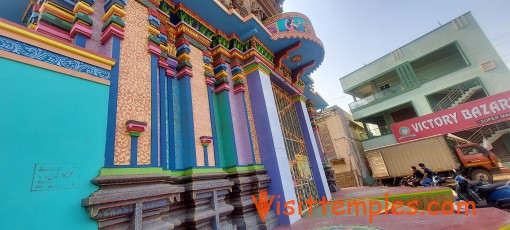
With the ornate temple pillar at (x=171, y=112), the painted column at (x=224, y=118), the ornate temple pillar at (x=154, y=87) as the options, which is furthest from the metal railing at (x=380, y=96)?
the ornate temple pillar at (x=154, y=87)

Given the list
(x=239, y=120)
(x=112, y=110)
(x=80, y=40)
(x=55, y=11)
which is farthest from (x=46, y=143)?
(x=239, y=120)

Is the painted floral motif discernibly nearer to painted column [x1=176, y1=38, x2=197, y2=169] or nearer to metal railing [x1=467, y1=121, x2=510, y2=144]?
painted column [x1=176, y1=38, x2=197, y2=169]

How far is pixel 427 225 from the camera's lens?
3041 millimetres

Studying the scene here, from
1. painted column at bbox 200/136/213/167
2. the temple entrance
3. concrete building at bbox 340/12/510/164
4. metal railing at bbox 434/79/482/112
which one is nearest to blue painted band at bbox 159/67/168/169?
painted column at bbox 200/136/213/167

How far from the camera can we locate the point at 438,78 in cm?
1557

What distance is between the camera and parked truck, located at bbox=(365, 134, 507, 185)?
11211 mm

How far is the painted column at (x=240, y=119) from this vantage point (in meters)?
4.30

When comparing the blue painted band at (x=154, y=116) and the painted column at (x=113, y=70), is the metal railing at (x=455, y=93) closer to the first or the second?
the blue painted band at (x=154, y=116)

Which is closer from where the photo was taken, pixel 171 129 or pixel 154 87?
pixel 154 87

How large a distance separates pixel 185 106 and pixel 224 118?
0.96 metres

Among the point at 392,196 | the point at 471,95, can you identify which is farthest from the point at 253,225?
the point at 471,95

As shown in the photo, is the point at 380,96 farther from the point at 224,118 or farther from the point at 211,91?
the point at 211,91

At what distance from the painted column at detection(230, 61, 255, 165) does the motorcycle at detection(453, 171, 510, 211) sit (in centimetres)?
533

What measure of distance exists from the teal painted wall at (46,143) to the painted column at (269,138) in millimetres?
2981
